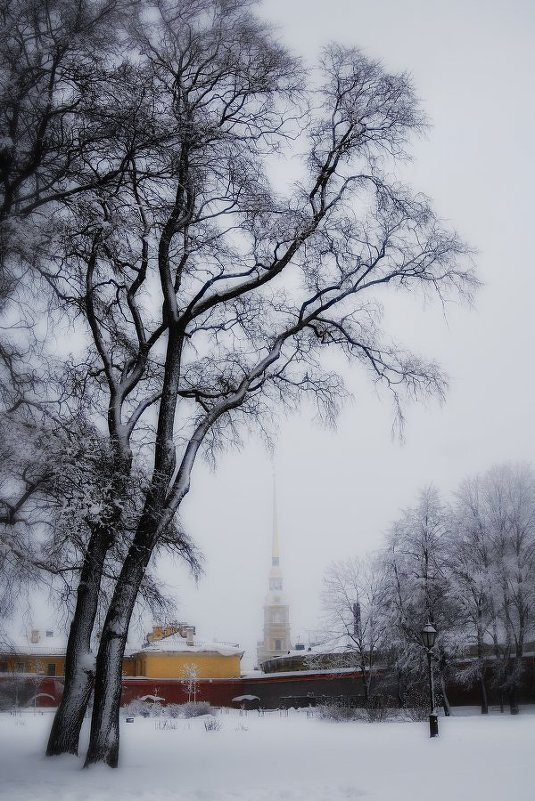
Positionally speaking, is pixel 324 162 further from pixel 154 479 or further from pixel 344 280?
pixel 154 479

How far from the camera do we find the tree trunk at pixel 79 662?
435 inches

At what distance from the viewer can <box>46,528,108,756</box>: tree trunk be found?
36.3ft

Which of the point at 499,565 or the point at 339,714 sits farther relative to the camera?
the point at 499,565

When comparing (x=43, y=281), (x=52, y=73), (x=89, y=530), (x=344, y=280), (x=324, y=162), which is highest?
(x=324, y=162)

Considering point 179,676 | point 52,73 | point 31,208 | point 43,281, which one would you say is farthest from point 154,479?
point 179,676

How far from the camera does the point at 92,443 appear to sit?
33.7 feet

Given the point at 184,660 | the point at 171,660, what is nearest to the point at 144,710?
the point at 171,660

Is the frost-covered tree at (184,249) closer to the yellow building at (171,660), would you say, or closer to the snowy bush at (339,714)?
the snowy bush at (339,714)

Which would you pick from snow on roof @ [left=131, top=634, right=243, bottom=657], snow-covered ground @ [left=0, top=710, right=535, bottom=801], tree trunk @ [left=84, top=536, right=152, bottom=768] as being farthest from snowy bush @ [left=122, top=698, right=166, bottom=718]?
tree trunk @ [left=84, top=536, right=152, bottom=768]

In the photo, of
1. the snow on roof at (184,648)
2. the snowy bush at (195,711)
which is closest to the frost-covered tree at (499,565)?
the snowy bush at (195,711)

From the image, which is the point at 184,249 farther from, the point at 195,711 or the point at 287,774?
the point at 195,711

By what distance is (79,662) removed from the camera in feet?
38.2

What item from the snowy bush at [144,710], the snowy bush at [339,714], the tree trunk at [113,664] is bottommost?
the snowy bush at [144,710]

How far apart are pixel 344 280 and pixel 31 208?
5576mm
